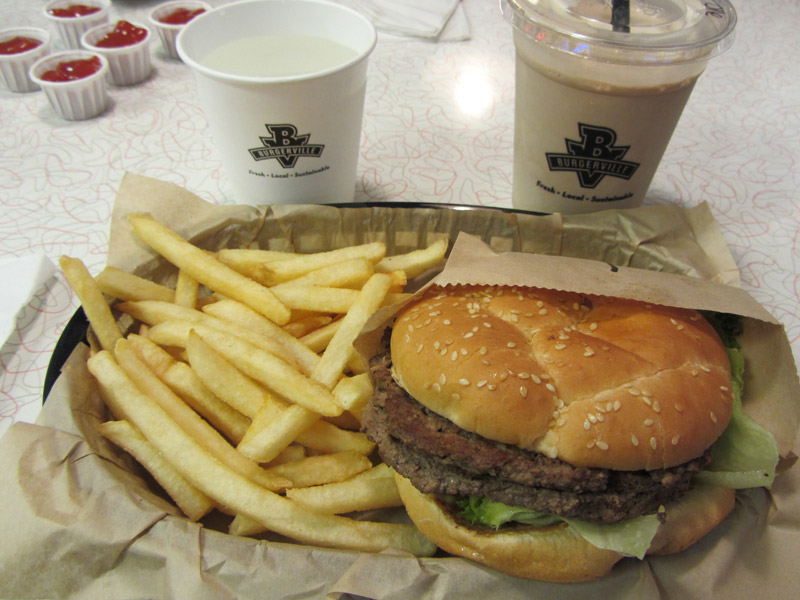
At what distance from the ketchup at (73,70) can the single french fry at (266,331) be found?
1.87 meters

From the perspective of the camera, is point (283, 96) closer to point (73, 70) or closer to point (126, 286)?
point (126, 286)

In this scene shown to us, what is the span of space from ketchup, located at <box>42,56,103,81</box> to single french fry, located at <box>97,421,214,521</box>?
2126 mm

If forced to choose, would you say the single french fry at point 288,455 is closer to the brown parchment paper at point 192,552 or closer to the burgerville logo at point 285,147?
the brown parchment paper at point 192,552

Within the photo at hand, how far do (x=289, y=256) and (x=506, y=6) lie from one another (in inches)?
43.0

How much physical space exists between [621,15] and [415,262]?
3.25ft

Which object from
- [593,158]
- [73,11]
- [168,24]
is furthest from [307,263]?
[73,11]

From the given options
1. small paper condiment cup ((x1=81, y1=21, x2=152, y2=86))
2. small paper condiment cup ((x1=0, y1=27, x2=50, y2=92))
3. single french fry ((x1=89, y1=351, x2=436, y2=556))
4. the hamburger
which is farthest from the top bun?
small paper condiment cup ((x1=0, y1=27, x2=50, y2=92))

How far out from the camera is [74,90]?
2.83 meters

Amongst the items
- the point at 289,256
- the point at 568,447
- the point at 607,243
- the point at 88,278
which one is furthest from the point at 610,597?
the point at 88,278

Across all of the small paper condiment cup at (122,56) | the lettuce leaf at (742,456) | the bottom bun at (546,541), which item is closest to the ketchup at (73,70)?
the small paper condiment cup at (122,56)

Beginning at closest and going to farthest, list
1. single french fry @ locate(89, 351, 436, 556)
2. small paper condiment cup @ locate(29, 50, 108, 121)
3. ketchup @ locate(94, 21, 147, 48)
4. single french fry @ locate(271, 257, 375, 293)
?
single french fry @ locate(89, 351, 436, 556) → single french fry @ locate(271, 257, 375, 293) → small paper condiment cup @ locate(29, 50, 108, 121) → ketchup @ locate(94, 21, 147, 48)

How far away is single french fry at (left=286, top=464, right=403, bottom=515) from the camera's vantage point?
4.95 ft

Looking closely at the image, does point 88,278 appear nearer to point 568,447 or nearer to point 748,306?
point 568,447

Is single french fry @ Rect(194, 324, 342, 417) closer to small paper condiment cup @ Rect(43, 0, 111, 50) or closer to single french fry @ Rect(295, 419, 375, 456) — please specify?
single french fry @ Rect(295, 419, 375, 456)
